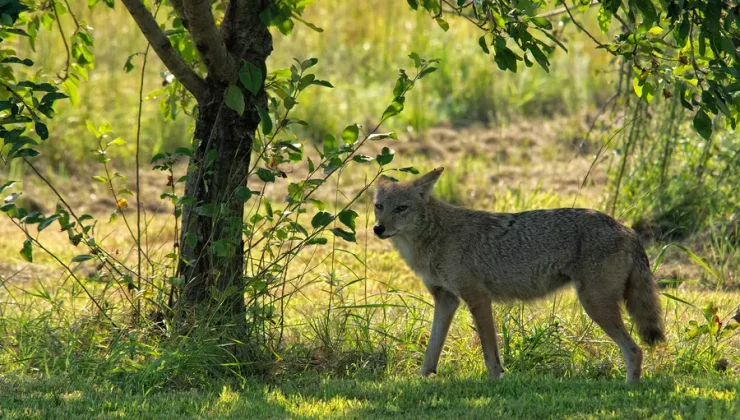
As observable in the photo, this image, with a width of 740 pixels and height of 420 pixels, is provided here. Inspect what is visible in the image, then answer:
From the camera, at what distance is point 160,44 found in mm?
6223

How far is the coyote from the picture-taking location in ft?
20.4

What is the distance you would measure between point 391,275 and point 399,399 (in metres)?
3.78

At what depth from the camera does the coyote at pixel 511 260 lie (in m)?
6.22

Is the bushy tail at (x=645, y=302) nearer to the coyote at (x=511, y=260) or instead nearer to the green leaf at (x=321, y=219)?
the coyote at (x=511, y=260)

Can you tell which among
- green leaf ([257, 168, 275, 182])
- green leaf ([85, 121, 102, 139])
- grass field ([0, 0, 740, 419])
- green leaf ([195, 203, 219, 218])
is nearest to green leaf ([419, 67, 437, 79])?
green leaf ([257, 168, 275, 182])

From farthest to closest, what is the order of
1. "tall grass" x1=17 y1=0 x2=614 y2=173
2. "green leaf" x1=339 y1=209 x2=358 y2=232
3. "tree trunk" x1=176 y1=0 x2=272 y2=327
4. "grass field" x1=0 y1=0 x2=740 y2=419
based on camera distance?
"tall grass" x1=17 y1=0 x2=614 y2=173, "tree trunk" x1=176 y1=0 x2=272 y2=327, "green leaf" x1=339 y1=209 x2=358 y2=232, "grass field" x1=0 y1=0 x2=740 y2=419

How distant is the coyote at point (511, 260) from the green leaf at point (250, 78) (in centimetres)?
137

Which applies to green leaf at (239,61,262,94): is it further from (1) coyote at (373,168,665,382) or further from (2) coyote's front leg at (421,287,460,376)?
(2) coyote's front leg at (421,287,460,376)

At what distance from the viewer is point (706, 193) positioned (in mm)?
9750

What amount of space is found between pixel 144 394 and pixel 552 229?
271 centimetres

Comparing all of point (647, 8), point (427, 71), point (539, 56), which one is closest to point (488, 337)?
point (427, 71)

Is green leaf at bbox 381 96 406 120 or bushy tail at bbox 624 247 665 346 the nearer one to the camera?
green leaf at bbox 381 96 406 120

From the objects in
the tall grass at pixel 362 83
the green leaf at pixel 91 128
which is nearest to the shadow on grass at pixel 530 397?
the green leaf at pixel 91 128

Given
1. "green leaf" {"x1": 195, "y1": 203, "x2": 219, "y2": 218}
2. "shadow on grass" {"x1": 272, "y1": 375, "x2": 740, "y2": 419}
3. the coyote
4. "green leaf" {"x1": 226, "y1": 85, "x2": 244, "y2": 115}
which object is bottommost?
"shadow on grass" {"x1": 272, "y1": 375, "x2": 740, "y2": 419}
